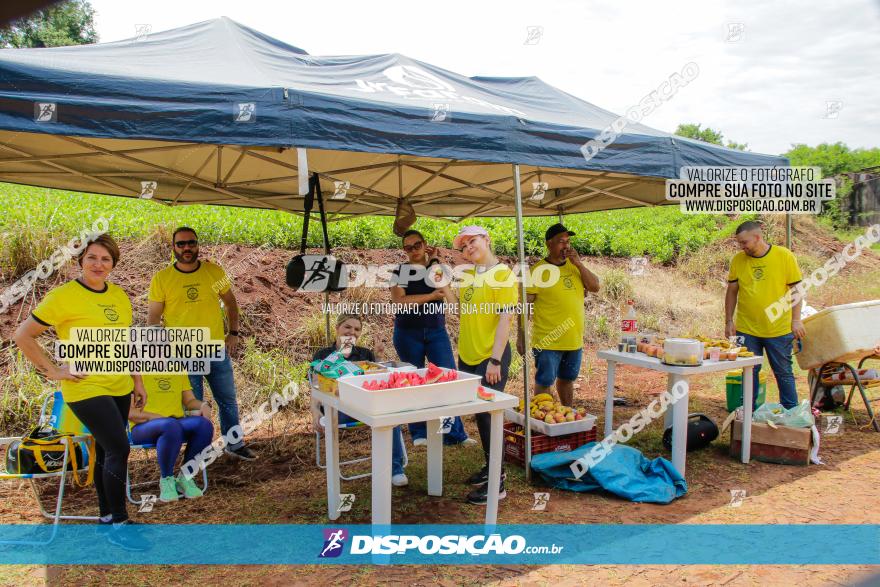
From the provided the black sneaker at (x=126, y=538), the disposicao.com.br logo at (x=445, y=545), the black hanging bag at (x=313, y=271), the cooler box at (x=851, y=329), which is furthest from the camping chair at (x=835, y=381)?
the black sneaker at (x=126, y=538)

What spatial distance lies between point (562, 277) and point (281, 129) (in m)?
2.94

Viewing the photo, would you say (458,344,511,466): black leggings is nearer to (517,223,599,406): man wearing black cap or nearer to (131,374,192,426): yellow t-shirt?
(517,223,599,406): man wearing black cap

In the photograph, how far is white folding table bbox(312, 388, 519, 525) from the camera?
3.07 metres

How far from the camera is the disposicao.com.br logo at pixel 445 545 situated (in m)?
3.45

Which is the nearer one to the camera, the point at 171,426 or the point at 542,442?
the point at 171,426

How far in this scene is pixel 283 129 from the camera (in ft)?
10.4

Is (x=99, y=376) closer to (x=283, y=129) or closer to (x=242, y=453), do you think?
(x=283, y=129)

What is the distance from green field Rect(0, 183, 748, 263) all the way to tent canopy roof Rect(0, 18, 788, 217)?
388cm

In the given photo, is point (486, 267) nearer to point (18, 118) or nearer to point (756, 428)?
point (18, 118)

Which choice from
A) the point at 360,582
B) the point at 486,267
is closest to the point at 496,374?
the point at 486,267

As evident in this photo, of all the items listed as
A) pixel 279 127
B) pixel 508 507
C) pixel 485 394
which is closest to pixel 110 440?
pixel 279 127

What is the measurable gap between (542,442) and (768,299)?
2439mm

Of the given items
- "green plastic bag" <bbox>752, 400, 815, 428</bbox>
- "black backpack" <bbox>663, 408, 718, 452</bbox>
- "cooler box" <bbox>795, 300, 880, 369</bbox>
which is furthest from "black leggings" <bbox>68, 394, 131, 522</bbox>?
"cooler box" <bbox>795, 300, 880, 369</bbox>

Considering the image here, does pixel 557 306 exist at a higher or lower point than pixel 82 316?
lower
